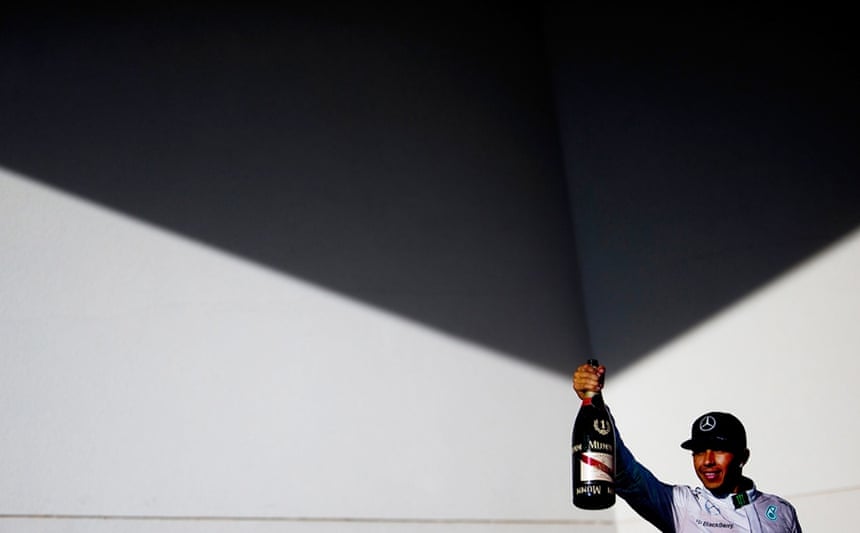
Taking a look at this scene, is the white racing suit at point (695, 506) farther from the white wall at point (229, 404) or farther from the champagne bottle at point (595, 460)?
the white wall at point (229, 404)

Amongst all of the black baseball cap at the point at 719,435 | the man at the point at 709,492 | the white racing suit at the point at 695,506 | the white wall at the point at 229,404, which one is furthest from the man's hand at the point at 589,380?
the white wall at the point at 229,404

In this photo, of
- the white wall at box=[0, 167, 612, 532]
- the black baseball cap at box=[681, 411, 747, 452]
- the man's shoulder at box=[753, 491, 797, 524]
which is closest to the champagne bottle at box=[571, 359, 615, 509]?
the black baseball cap at box=[681, 411, 747, 452]

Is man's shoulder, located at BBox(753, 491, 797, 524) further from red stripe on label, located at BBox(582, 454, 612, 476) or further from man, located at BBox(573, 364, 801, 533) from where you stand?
red stripe on label, located at BBox(582, 454, 612, 476)

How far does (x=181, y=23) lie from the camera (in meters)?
3.99

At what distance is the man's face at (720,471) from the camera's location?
224cm

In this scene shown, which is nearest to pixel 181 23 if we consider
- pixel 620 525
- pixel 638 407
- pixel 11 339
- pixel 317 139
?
pixel 317 139

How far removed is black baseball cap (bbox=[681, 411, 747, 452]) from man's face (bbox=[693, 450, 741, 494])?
0.7 inches

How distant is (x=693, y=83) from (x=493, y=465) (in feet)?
7.02

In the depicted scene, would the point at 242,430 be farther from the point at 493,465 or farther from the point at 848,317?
the point at 848,317

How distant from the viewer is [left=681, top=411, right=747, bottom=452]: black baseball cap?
224 cm

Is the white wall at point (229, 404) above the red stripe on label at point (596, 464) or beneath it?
above

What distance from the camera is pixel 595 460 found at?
82.5 inches

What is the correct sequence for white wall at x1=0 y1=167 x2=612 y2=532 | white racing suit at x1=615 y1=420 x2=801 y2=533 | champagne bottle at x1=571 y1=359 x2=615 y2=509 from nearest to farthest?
champagne bottle at x1=571 y1=359 x2=615 y2=509, white racing suit at x1=615 y1=420 x2=801 y2=533, white wall at x1=0 y1=167 x2=612 y2=532

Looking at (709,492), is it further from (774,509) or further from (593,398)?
(593,398)
